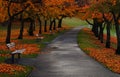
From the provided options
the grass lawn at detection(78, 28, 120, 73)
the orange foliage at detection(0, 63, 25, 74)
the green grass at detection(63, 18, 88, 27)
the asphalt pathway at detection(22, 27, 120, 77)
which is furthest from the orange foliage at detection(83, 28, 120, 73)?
the green grass at detection(63, 18, 88, 27)

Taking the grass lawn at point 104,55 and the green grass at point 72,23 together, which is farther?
the green grass at point 72,23

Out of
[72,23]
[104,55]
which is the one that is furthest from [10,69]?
[72,23]

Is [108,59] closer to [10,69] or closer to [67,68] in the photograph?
[67,68]

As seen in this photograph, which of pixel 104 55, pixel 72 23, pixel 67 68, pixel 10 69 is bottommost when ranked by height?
pixel 72 23

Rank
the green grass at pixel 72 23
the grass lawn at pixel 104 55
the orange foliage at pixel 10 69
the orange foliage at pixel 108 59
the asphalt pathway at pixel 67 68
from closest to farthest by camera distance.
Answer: the asphalt pathway at pixel 67 68 → the orange foliage at pixel 10 69 → the orange foliage at pixel 108 59 → the grass lawn at pixel 104 55 → the green grass at pixel 72 23

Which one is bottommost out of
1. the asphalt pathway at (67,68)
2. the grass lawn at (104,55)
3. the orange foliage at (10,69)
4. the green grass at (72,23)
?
the green grass at (72,23)

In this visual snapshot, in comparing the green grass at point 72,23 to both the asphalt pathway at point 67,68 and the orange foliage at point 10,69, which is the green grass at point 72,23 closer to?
the asphalt pathway at point 67,68

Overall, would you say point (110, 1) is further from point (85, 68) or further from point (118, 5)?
point (85, 68)

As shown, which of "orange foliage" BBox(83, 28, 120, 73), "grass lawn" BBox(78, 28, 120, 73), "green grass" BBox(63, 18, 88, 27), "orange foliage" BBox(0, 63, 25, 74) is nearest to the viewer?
"orange foliage" BBox(0, 63, 25, 74)

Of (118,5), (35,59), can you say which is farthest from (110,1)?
(35,59)

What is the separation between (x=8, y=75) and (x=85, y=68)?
206 inches

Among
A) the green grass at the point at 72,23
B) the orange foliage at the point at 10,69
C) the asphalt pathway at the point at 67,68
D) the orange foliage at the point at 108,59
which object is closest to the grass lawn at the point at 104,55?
the orange foliage at the point at 108,59

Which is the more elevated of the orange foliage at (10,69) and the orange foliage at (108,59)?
the orange foliage at (10,69)

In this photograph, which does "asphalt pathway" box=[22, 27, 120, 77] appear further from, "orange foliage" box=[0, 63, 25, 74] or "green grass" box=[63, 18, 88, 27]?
"green grass" box=[63, 18, 88, 27]
